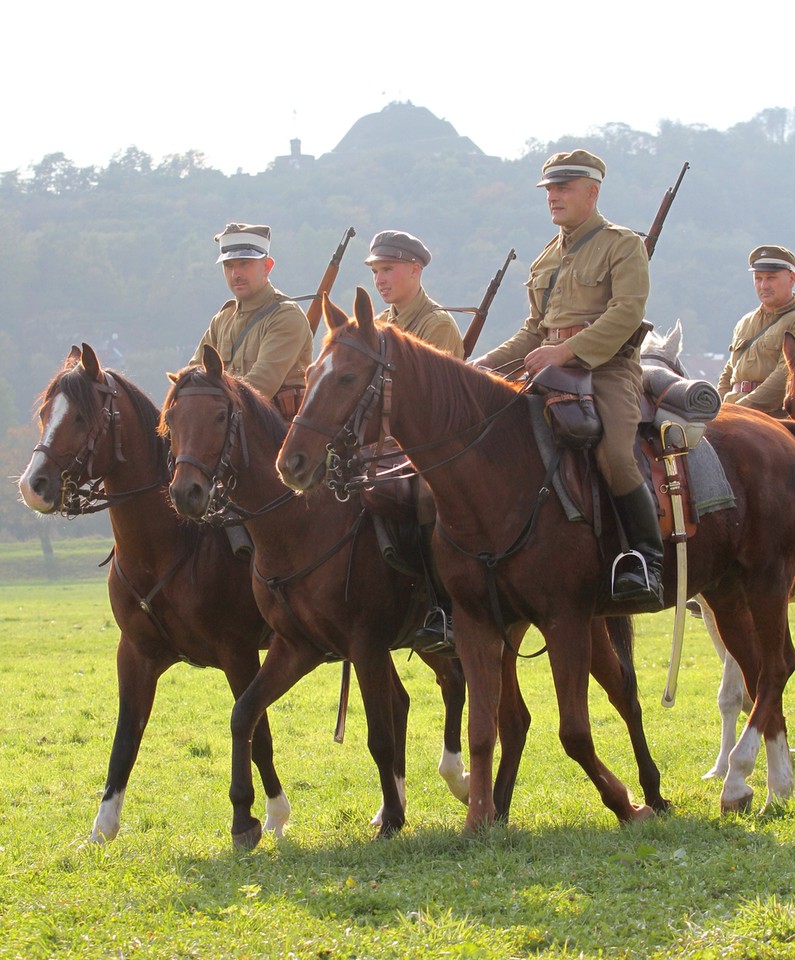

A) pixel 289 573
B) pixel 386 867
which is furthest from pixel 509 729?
pixel 386 867

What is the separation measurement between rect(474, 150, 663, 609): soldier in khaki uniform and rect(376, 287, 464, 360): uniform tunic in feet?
3.08

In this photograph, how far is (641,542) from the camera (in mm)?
8180

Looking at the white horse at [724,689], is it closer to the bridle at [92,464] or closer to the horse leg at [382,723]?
the horse leg at [382,723]

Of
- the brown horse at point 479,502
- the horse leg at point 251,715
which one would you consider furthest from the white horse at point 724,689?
the horse leg at point 251,715

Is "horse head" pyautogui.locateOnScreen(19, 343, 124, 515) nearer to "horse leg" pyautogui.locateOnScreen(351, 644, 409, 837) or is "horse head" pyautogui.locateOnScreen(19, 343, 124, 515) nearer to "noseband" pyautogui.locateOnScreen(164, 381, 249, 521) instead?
"noseband" pyautogui.locateOnScreen(164, 381, 249, 521)

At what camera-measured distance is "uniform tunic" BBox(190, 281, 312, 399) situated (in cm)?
994

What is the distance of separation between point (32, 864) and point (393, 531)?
3103 mm

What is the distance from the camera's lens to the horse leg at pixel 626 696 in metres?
9.12

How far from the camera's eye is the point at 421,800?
1096 cm

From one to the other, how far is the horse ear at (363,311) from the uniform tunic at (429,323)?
221 cm

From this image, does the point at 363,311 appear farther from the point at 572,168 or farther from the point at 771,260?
the point at 771,260

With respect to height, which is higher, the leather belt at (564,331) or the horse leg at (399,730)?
the leather belt at (564,331)

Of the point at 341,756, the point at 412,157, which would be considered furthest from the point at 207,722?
the point at 412,157

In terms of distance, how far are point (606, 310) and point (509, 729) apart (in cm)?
316
